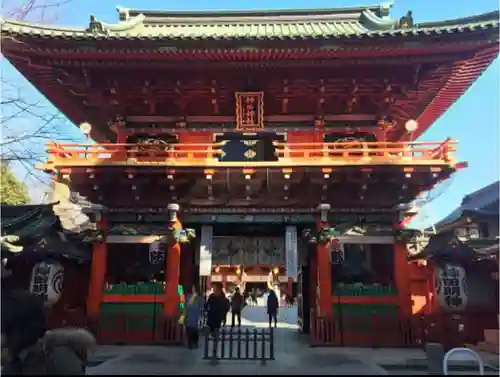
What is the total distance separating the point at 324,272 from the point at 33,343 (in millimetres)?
9080

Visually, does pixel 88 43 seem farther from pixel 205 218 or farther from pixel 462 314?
pixel 462 314

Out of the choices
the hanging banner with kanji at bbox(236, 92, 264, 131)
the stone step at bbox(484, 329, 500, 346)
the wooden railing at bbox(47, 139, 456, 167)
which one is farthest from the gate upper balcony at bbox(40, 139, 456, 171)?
the stone step at bbox(484, 329, 500, 346)

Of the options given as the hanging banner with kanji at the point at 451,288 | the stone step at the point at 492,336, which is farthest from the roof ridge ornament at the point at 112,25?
the stone step at the point at 492,336

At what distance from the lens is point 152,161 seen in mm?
13984

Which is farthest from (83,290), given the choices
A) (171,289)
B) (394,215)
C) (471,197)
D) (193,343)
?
(471,197)

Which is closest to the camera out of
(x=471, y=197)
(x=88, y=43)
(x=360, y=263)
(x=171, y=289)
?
(x=88, y=43)

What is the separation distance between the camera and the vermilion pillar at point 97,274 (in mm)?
13977

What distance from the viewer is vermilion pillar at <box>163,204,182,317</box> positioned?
14.0 meters

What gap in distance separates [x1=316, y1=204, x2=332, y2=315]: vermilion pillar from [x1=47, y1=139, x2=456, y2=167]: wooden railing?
1.91 metres

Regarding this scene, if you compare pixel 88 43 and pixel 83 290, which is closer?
pixel 88 43

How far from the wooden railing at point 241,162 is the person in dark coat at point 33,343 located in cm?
688

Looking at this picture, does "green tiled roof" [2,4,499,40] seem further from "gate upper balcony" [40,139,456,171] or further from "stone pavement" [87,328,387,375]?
"stone pavement" [87,328,387,375]

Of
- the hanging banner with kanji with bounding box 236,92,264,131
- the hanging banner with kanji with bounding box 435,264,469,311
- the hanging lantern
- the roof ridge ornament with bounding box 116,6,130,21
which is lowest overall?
the hanging banner with kanji with bounding box 435,264,469,311

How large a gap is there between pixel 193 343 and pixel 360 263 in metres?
6.21
